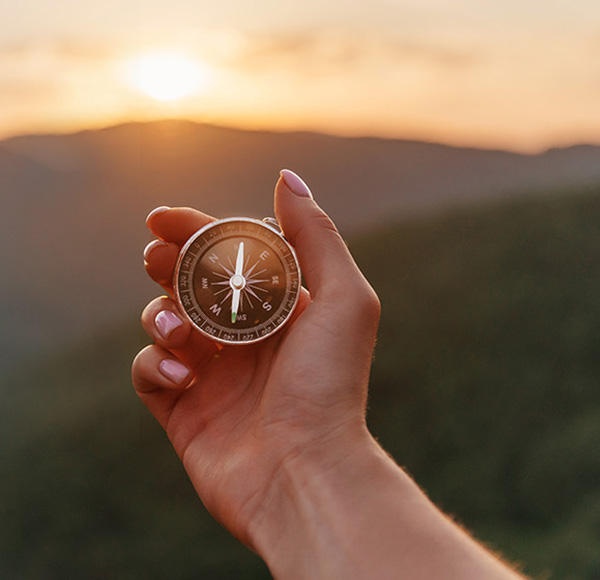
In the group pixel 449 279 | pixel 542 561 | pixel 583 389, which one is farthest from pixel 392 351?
pixel 542 561

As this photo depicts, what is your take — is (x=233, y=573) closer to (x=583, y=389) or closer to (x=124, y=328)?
(x=124, y=328)

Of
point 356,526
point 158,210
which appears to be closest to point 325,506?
point 356,526

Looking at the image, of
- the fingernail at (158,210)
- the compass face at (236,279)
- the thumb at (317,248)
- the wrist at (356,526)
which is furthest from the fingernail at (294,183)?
the wrist at (356,526)

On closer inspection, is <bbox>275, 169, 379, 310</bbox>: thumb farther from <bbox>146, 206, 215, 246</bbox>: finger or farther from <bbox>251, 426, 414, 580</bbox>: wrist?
<bbox>251, 426, 414, 580</bbox>: wrist

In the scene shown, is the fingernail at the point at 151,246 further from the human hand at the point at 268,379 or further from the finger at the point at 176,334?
the finger at the point at 176,334

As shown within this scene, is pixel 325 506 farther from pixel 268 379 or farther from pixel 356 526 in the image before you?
pixel 268 379

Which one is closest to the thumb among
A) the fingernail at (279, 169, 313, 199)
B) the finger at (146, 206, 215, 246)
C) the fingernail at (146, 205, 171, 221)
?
the fingernail at (279, 169, 313, 199)
